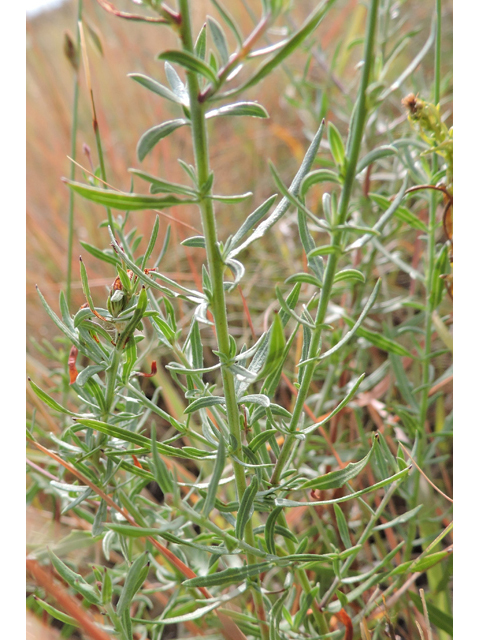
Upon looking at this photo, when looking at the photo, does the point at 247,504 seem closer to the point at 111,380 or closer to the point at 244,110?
the point at 111,380

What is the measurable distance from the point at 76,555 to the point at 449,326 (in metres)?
0.82

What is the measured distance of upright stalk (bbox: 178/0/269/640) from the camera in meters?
0.35

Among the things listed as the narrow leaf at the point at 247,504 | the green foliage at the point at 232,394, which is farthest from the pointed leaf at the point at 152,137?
the narrow leaf at the point at 247,504

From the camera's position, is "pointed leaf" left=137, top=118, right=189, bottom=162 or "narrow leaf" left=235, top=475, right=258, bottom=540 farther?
"narrow leaf" left=235, top=475, right=258, bottom=540

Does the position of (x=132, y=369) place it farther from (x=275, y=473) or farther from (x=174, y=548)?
(x=174, y=548)

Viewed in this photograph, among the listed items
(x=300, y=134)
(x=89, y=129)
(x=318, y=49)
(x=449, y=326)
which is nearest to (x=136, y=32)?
(x=89, y=129)

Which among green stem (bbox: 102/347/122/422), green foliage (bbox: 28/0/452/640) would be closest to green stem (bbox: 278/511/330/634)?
green foliage (bbox: 28/0/452/640)

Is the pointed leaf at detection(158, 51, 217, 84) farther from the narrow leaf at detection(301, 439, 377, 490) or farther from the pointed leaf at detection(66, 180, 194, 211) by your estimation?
the narrow leaf at detection(301, 439, 377, 490)

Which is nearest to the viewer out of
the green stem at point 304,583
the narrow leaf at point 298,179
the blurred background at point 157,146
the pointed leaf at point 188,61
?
the pointed leaf at point 188,61

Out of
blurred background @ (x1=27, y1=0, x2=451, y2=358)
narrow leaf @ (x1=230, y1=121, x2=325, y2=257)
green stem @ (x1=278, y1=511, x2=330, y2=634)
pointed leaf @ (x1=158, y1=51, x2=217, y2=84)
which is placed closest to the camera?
pointed leaf @ (x1=158, y1=51, x2=217, y2=84)

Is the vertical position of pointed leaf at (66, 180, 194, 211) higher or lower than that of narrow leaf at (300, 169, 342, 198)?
lower

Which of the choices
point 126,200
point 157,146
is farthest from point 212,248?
point 157,146

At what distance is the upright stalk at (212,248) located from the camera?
13.8 inches

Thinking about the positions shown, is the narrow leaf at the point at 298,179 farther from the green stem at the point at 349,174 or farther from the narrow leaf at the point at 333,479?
the narrow leaf at the point at 333,479
